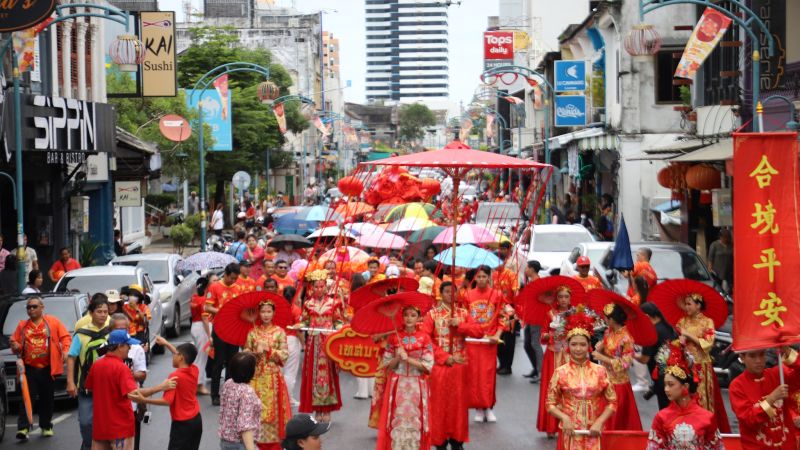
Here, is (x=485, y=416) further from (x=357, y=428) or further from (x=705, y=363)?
(x=705, y=363)

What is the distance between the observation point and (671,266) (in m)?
19.4

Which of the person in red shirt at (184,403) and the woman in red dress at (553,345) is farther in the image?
the woman in red dress at (553,345)

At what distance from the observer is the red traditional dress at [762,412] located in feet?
27.5

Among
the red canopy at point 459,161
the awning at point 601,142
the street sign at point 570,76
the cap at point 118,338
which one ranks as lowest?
the cap at point 118,338

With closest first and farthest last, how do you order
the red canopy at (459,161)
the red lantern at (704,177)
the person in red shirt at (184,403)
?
the person in red shirt at (184,403)
the red canopy at (459,161)
the red lantern at (704,177)

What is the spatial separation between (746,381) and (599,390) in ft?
3.64

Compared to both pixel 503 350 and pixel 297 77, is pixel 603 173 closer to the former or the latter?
pixel 503 350

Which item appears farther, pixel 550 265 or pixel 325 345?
pixel 550 265

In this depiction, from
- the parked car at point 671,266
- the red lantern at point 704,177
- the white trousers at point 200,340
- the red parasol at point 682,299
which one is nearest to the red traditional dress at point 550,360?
the red parasol at point 682,299

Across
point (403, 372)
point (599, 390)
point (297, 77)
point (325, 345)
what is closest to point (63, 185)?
point (325, 345)

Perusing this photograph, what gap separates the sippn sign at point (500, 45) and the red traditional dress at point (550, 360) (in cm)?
5726

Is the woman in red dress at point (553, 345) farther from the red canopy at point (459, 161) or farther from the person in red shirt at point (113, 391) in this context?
the person in red shirt at point (113, 391)

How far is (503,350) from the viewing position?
17609 millimetres

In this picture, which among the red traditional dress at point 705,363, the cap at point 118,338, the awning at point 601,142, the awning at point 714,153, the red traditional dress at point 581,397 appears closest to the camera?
the red traditional dress at point 581,397
